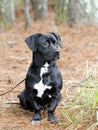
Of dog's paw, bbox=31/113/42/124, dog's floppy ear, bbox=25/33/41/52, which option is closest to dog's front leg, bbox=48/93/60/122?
dog's paw, bbox=31/113/42/124

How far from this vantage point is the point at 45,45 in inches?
206

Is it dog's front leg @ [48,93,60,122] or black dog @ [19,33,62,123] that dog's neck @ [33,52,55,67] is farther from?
dog's front leg @ [48,93,60,122]

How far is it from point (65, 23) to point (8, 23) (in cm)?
215

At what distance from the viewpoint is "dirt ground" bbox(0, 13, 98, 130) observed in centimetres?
539

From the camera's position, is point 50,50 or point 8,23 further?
point 8,23

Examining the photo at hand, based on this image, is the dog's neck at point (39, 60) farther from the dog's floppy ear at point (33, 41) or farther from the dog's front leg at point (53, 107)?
the dog's front leg at point (53, 107)

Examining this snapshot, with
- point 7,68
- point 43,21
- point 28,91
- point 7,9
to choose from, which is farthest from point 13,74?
point 7,9

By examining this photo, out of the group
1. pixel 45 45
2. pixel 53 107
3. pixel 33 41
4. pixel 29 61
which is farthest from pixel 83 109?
pixel 29 61

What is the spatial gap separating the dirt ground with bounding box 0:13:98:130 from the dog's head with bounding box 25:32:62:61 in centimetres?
86

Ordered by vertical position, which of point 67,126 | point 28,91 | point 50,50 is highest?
point 50,50

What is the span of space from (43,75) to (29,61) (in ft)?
10.4

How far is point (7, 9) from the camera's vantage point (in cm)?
1203

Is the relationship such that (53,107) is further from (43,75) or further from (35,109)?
(43,75)

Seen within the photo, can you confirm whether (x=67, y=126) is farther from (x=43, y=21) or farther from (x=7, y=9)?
(x=7, y=9)
